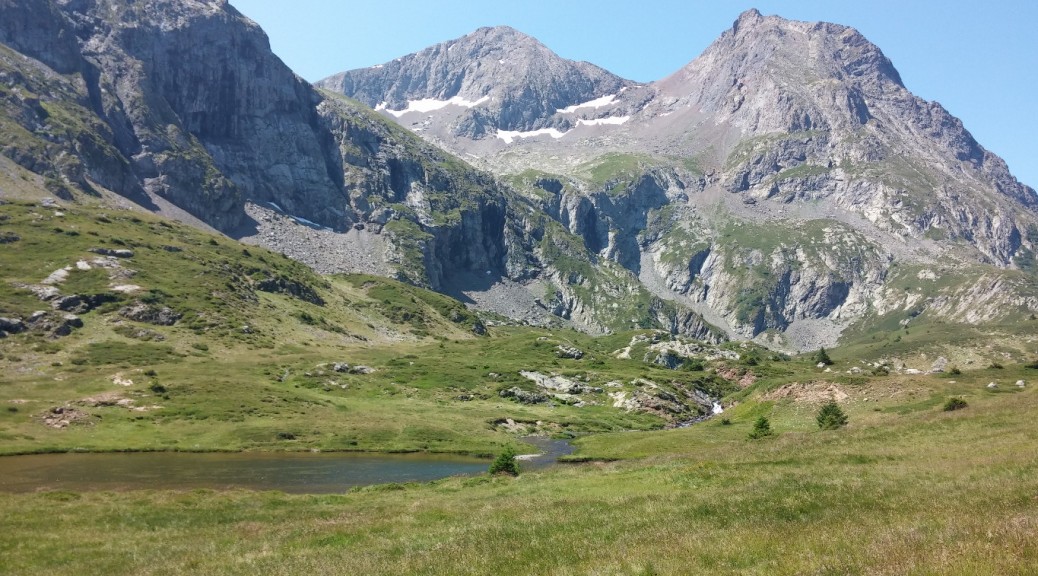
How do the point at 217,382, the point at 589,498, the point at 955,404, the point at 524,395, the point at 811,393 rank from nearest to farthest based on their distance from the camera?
1. the point at 589,498
2. the point at 955,404
3. the point at 811,393
4. the point at 217,382
5. the point at 524,395

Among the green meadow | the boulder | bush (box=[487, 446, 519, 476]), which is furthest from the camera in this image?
the boulder

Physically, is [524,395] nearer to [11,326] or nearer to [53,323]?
[53,323]

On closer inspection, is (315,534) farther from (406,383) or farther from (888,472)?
(406,383)

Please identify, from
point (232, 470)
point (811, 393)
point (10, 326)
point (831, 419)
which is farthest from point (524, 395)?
point (10, 326)

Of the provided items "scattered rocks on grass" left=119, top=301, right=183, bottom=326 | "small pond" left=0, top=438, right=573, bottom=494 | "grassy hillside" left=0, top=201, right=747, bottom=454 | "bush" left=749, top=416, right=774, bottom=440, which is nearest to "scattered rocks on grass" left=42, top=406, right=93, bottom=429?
"grassy hillside" left=0, top=201, right=747, bottom=454

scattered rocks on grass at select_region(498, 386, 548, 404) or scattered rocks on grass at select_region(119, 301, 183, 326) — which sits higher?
scattered rocks on grass at select_region(119, 301, 183, 326)

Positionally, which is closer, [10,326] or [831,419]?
[831,419]

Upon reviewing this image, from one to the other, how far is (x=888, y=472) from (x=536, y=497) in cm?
1742

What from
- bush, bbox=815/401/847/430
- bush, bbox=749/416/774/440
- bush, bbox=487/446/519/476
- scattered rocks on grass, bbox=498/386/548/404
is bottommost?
scattered rocks on grass, bbox=498/386/548/404

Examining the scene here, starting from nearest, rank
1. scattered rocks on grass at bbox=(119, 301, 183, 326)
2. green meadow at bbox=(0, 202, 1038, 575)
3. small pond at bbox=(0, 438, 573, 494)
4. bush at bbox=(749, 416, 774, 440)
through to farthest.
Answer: green meadow at bbox=(0, 202, 1038, 575) → small pond at bbox=(0, 438, 573, 494) → bush at bbox=(749, 416, 774, 440) → scattered rocks on grass at bbox=(119, 301, 183, 326)

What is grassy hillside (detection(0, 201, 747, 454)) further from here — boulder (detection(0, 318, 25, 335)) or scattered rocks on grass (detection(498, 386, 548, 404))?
scattered rocks on grass (detection(498, 386, 548, 404))

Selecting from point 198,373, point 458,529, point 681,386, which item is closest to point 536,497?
point 458,529

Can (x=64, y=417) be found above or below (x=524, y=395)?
above

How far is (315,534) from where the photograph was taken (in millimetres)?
26203
